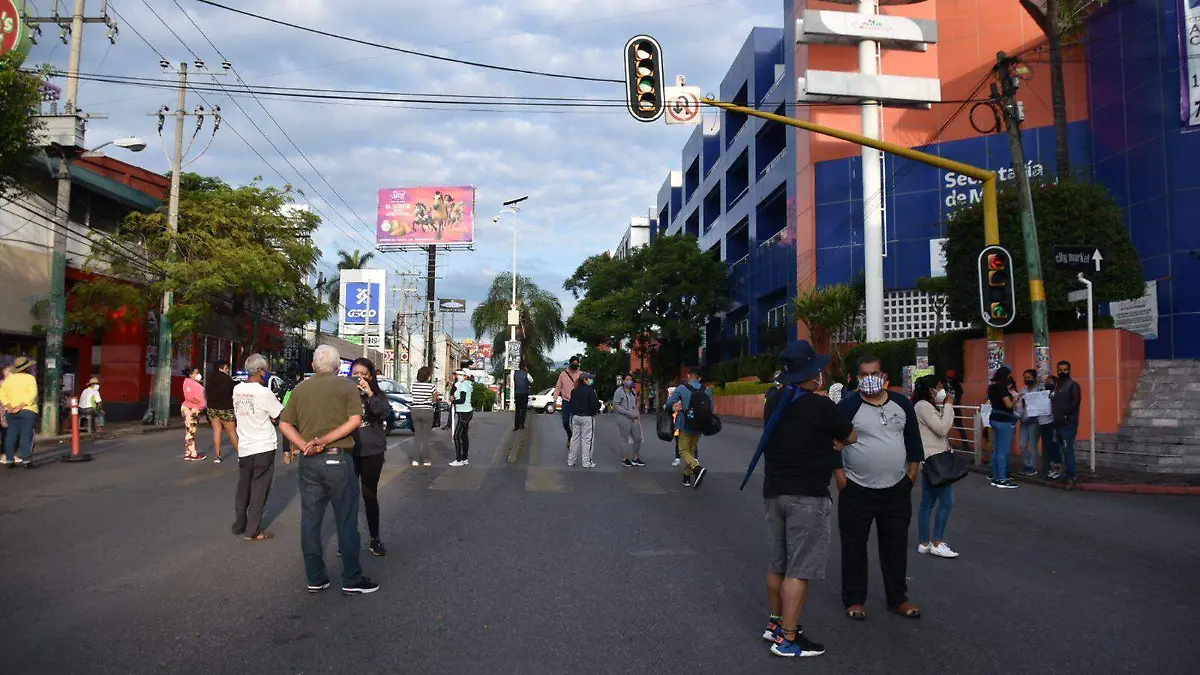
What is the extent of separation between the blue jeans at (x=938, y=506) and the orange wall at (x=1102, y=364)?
9.87 metres

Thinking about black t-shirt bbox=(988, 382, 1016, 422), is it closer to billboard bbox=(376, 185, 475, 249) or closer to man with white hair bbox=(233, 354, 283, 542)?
man with white hair bbox=(233, 354, 283, 542)

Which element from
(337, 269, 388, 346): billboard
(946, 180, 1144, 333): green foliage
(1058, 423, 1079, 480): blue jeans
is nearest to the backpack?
(1058, 423, 1079, 480): blue jeans

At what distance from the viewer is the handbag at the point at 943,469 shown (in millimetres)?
7579

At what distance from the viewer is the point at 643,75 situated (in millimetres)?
13047

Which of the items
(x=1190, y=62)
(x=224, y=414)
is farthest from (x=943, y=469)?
(x=1190, y=62)

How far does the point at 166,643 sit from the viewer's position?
544 cm

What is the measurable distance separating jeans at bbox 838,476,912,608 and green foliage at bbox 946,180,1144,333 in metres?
14.2

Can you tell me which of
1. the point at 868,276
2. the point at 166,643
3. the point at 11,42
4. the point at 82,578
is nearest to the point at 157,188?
the point at 11,42

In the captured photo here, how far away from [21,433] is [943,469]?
47.1ft

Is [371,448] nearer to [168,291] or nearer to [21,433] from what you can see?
[21,433]

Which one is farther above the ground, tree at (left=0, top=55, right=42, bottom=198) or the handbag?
tree at (left=0, top=55, right=42, bottom=198)

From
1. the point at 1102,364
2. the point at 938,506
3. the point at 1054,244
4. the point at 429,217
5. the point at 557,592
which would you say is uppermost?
the point at 429,217

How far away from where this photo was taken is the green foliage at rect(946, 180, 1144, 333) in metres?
18.4

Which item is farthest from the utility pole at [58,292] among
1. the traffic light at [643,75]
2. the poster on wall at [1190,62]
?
the poster on wall at [1190,62]
